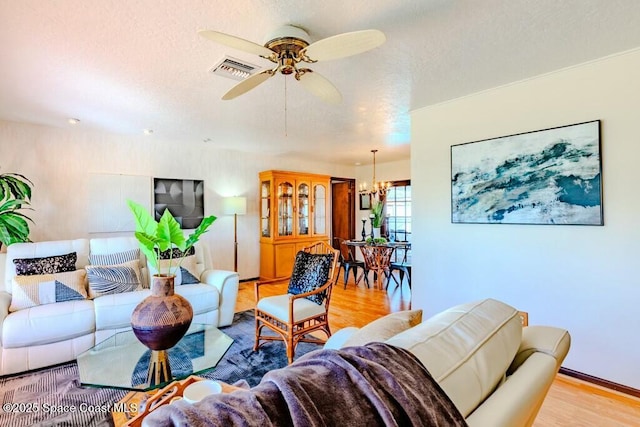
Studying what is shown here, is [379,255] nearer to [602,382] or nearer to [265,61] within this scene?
[602,382]

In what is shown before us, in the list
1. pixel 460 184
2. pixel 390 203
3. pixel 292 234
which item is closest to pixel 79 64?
pixel 460 184

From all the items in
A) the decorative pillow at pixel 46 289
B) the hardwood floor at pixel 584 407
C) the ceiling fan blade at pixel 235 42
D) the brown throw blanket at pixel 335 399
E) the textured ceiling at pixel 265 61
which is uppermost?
the textured ceiling at pixel 265 61

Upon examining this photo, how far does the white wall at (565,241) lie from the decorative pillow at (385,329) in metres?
1.91

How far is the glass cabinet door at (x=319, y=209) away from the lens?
21.0 ft

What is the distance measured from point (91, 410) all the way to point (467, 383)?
2.36m

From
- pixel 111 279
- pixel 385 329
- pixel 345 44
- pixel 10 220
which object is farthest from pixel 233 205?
pixel 385 329

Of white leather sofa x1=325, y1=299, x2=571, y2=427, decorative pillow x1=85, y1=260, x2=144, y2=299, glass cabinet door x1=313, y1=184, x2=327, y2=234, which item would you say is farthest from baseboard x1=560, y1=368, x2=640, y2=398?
glass cabinet door x1=313, y1=184, x2=327, y2=234

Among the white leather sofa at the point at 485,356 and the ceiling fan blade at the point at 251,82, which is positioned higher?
the ceiling fan blade at the point at 251,82

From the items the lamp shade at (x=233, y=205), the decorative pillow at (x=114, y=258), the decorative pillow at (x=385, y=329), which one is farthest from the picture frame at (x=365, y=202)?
the decorative pillow at (x=385, y=329)

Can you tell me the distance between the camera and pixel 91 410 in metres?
1.97

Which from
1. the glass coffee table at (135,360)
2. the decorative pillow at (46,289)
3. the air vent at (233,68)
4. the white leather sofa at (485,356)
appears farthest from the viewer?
the decorative pillow at (46,289)

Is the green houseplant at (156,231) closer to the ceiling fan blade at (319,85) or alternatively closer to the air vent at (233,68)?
the ceiling fan blade at (319,85)

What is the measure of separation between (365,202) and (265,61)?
550cm

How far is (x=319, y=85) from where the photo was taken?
6.63ft
